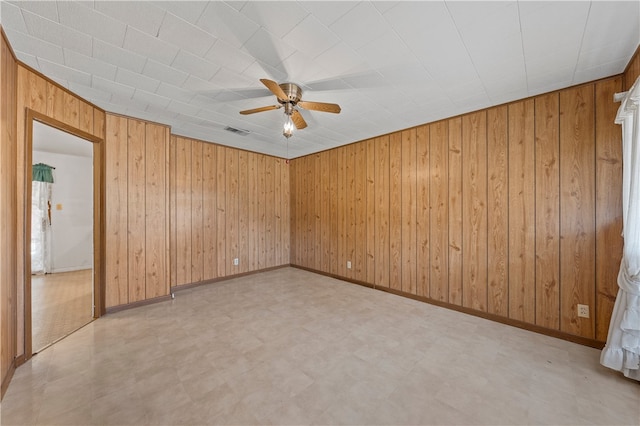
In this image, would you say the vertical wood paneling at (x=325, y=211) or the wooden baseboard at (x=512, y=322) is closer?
the wooden baseboard at (x=512, y=322)

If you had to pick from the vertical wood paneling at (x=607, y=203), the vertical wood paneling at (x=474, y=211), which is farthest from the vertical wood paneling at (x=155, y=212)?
the vertical wood paneling at (x=607, y=203)

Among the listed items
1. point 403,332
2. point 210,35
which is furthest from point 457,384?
point 210,35

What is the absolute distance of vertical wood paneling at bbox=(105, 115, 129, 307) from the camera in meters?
3.12

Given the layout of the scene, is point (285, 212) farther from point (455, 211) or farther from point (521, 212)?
point (521, 212)

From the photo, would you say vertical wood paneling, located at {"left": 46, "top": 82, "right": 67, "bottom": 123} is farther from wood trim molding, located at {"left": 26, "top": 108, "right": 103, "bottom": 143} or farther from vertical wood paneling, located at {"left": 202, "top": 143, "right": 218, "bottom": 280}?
vertical wood paneling, located at {"left": 202, "top": 143, "right": 218, "bottom": 280}

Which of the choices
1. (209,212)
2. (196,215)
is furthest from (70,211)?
(209,212)

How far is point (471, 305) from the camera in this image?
310cm

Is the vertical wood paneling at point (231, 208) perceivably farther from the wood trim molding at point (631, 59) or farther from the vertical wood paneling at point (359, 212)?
the wood trim molding at point (631, 59)

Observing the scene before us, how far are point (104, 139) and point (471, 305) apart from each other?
5140 millimetres

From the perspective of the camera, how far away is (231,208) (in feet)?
15.7

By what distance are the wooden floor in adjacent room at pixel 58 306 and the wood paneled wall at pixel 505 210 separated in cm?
396

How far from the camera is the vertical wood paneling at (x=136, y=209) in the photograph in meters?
3.30

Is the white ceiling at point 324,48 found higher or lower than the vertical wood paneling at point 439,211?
higher

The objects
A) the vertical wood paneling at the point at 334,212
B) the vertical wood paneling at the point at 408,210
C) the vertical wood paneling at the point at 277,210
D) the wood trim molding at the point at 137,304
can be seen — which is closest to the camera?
the wood trim molding at the point at 137,304
